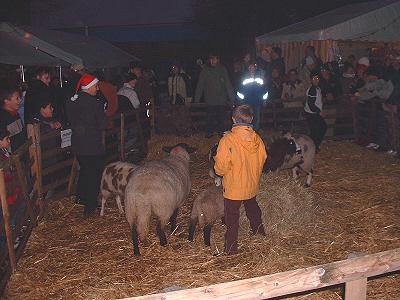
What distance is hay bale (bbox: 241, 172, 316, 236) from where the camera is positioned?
654cm

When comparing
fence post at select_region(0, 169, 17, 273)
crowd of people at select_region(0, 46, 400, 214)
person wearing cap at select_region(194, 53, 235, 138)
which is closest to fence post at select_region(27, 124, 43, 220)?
crowd of people at select_region(0, 46, 400, 214)

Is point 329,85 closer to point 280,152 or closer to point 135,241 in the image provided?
point 280,152

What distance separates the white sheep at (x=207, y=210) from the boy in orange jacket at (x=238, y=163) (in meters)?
0.48

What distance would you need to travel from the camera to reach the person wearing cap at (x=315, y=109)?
10.0 meters

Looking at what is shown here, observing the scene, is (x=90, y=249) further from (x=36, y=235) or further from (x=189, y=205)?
(x=189, y=205)

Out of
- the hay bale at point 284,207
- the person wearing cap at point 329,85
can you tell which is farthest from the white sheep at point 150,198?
the person wearing cap at point 329,85

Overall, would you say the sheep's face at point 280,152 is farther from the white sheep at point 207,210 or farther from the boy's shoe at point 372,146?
the boy's shoe at point 372,146

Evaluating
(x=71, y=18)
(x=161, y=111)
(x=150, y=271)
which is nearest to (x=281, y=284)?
(x=150, y=271)

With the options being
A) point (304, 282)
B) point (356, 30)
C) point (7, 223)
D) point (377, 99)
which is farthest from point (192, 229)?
point (356, 30)

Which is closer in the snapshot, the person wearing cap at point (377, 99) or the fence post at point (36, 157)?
the fence post at point (36, 157)

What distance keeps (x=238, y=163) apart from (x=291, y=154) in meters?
3.42

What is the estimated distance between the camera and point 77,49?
16297 mm

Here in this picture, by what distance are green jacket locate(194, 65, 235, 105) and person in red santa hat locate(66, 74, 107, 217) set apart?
5.70 metres

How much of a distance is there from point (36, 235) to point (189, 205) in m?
2.59
